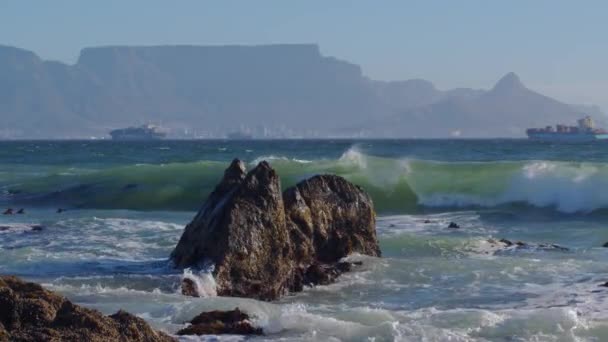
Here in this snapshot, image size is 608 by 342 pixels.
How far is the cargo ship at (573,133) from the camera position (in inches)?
5851

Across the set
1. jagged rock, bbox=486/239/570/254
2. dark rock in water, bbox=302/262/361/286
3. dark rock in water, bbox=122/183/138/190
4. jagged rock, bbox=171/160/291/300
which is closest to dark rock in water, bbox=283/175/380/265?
dark rock in water, bbox=302/262/361/286

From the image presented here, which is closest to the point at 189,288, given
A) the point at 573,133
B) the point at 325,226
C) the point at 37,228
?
the point at 325,226

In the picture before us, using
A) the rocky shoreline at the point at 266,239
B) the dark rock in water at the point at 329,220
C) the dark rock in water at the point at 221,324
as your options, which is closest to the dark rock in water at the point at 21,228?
the rocky shoreline at the point at 266,239

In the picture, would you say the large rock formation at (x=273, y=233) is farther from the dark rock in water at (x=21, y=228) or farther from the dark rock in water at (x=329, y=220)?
the dark rock in water at (x=21, y=228)

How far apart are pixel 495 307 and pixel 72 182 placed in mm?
31467

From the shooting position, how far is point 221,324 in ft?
34.9

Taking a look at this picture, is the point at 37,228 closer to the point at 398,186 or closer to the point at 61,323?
the point at 61,323

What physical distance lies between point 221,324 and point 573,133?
146m

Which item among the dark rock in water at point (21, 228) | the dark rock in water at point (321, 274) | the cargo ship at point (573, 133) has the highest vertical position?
the cargo ship at point (573, 133)

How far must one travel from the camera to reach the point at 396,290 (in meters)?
14.3

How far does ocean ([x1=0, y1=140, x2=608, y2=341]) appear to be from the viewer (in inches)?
444

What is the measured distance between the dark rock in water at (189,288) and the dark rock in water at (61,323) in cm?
410

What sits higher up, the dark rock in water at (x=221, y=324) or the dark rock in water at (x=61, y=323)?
the dark rock in water at (x=61, y=323)

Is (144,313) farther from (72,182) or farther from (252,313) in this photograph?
(72,182)
